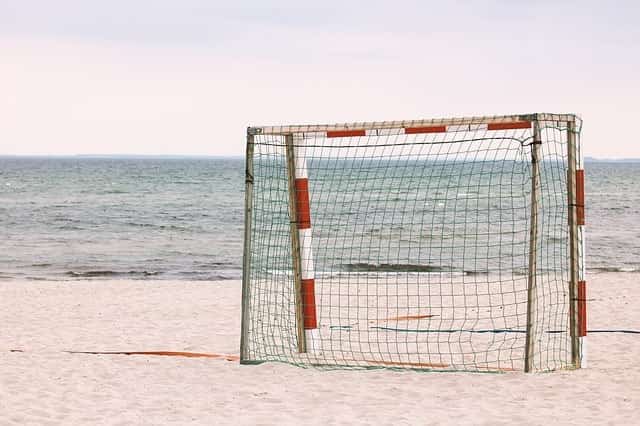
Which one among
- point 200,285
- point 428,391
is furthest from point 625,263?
point 428,391

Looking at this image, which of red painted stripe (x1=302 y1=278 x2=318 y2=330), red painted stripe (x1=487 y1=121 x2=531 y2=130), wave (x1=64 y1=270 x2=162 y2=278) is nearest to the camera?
red painted stripe (x1=487 y1=121 x2=531 y2=130)

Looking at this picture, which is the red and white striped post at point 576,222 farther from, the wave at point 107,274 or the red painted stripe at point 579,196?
the wave at point 107,274

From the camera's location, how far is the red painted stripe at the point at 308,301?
7879 millimetres

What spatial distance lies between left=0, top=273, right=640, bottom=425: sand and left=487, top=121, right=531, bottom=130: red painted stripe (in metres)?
2.00

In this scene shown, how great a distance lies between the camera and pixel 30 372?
729 centimetres

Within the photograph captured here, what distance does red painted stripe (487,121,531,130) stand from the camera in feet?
22.5

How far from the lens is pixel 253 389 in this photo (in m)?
Answer: 6.71

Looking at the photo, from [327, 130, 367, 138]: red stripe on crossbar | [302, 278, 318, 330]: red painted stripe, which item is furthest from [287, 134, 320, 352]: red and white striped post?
[327, 130, 367, 138]: red stripe on crossbar

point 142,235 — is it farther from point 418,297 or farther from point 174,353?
point 174,353

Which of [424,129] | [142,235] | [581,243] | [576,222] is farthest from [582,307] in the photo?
[142,235]

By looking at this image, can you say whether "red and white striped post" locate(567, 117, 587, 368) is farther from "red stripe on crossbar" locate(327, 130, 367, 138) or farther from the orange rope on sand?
the orange rope on sand

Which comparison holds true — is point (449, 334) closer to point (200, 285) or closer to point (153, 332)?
point (153, 332)

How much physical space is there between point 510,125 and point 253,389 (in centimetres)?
291

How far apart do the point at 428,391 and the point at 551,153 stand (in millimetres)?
2232
